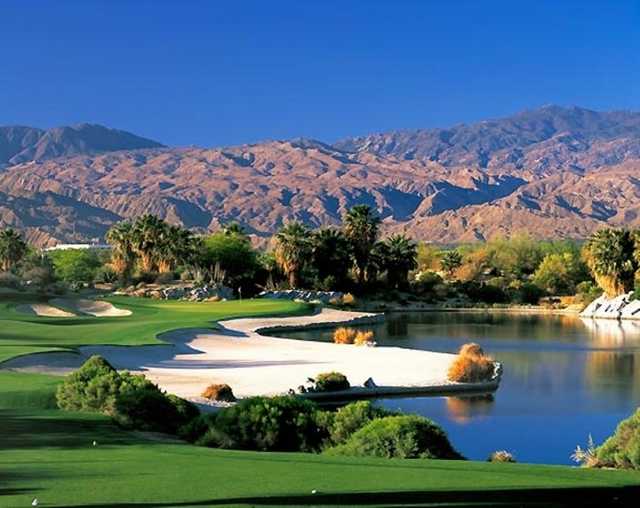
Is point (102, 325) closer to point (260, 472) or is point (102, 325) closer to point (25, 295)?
point (25, 295)

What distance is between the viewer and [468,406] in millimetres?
32438

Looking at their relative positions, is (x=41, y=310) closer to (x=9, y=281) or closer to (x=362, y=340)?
(x=9, y=281)

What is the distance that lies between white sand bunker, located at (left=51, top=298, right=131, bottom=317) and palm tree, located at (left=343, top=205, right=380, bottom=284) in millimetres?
34384

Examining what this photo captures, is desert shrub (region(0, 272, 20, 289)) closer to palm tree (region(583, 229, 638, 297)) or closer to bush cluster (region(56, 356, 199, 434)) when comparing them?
palm tree (region(583, 229, 638, 297))

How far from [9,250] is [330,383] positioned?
73255 mm

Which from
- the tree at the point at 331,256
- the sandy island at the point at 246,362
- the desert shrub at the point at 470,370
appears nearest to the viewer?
the sandy island at the point at 246,362

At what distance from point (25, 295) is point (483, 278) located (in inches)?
2436

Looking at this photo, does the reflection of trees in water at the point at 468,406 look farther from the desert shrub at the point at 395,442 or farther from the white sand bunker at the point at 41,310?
the white sand bunker at the point at 41,310

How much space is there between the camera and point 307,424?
19.6 m

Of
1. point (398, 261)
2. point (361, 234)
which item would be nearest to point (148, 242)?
point (361, 234)

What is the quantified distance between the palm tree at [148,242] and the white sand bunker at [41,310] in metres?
25.9

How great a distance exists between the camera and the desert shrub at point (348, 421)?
19.1 m

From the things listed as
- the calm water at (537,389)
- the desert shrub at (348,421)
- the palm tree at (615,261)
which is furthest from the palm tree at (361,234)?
the desert shrub at (348,421)

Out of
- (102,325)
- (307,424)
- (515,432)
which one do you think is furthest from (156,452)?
(102,325)
